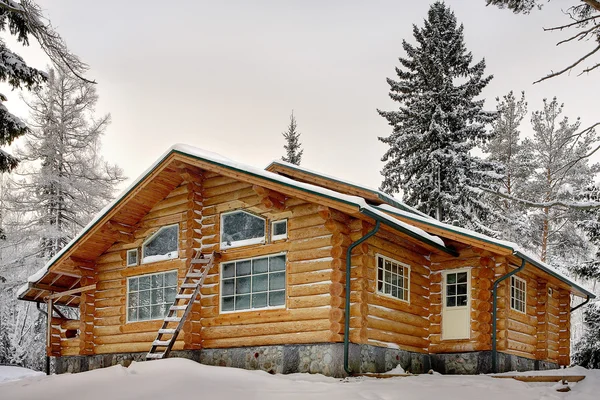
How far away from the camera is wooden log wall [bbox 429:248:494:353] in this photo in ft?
45.7

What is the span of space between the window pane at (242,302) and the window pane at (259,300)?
191mm

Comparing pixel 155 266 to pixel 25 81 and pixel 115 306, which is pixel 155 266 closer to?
pixel 115 306

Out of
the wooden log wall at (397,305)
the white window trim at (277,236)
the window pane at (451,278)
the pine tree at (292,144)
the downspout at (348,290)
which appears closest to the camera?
the downspout at (348,290)

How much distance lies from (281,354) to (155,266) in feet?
15.4

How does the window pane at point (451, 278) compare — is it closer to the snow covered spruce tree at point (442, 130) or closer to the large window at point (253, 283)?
the large window at point (253, 283)

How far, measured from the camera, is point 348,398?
8516 millimetres

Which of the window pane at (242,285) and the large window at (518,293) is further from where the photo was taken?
the large window at (518,293)

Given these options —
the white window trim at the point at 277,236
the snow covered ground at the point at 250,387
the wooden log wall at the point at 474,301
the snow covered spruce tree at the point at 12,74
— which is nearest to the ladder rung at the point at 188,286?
the white window trim at the point at 277,236

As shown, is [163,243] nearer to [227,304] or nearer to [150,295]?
[150,295]

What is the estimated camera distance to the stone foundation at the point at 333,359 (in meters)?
11.9

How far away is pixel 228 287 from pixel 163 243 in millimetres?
2591

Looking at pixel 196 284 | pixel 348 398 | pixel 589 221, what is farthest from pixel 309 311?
pixel 589 221

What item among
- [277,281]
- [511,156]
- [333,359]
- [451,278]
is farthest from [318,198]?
[511,156]

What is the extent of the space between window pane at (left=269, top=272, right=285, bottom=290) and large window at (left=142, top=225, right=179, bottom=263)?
122 inches
